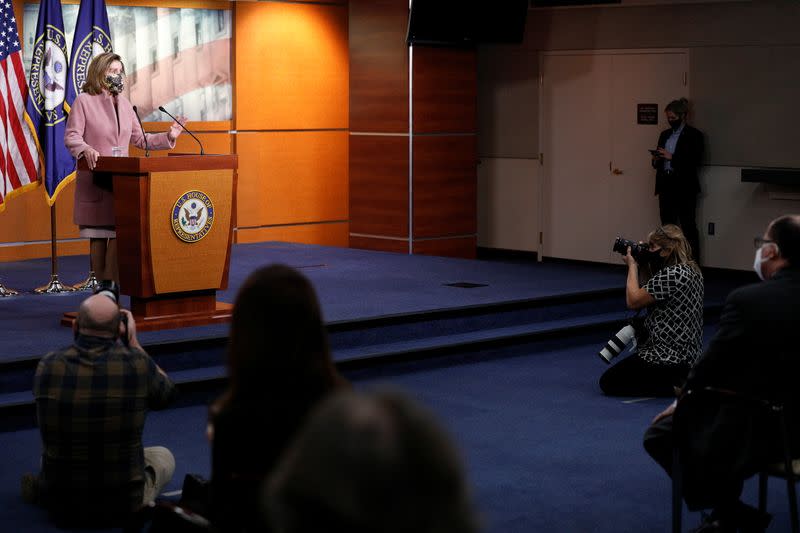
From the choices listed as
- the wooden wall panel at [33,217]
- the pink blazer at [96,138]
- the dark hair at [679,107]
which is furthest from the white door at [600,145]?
the pink blazer at [96,138]

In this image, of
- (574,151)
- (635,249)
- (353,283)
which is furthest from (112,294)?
(574,151)

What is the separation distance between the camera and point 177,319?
273 inches

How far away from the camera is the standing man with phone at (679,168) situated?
33.2ft

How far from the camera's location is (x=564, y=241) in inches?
456

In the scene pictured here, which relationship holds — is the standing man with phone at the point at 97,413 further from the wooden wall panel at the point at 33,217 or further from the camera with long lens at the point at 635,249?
the wooden wall panel at the point at 33,217

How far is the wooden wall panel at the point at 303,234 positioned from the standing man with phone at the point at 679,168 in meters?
3.25

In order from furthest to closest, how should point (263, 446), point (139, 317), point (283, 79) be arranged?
point (283, 79) < point (139, 317) < point (263, 446)

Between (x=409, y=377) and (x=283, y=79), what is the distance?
508 cm

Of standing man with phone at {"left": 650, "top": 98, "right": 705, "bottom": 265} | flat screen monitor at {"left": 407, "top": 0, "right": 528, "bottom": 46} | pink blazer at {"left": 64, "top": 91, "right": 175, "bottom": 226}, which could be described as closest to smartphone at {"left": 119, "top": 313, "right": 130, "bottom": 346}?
pink blazer at {"left": 64, "top": 91, "right": 175, "bottom": 226}

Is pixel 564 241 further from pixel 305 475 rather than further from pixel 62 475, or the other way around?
pixel 305 475

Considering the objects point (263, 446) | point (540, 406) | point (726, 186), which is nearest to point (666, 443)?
point (263, 446)

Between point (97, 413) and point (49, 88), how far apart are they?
4.68 metres

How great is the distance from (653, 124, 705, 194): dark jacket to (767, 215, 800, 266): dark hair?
21.4 feet

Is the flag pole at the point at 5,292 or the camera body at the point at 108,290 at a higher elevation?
the camera body at the point at 108,290
